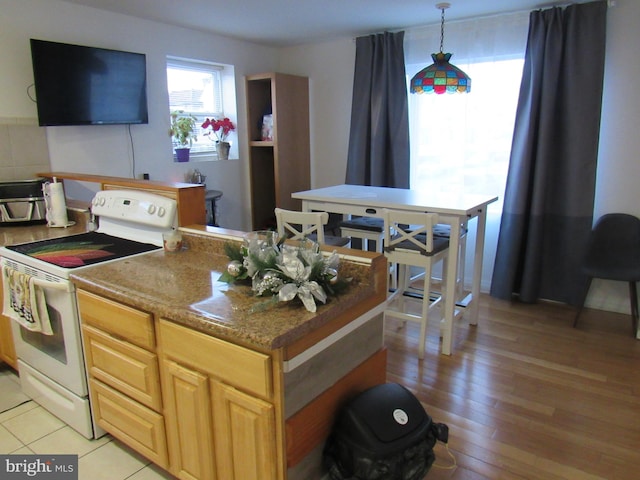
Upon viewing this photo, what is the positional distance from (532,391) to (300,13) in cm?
297

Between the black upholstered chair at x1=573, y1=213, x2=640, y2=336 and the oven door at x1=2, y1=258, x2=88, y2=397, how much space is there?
305 centimetres

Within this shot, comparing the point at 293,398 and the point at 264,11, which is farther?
the point at 264,11

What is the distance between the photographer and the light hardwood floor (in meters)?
1.94

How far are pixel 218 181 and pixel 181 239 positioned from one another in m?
2.30

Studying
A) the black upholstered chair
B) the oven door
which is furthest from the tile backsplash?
the black upholstered chair

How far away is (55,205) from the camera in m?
2.70

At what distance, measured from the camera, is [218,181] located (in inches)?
172

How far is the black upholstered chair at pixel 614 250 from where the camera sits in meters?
3.18

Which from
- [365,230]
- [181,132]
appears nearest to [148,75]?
[181,132]

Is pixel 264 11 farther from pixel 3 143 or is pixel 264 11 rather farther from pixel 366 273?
pixel 366 273

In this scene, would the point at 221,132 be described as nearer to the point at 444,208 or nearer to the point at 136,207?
the point at 136,207

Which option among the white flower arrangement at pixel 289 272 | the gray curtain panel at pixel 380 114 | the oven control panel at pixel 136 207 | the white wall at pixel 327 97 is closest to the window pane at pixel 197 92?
the white wall at pixel 327 97

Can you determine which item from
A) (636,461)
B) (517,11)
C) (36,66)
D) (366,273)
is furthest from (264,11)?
(636,461)

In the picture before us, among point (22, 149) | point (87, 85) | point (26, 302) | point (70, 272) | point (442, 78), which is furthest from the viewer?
point (87, 85)
